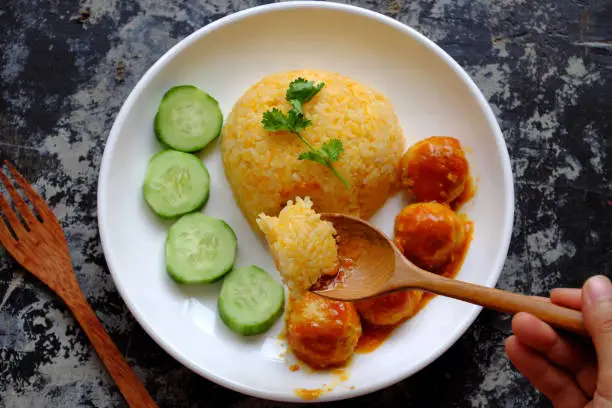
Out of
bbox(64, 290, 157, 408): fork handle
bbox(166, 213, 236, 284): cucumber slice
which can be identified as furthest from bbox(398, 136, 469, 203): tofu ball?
bbox(64, 290, 157, 408): fork handle

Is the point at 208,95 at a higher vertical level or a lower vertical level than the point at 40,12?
lower

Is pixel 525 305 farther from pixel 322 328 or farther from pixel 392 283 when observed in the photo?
pixel 322 328

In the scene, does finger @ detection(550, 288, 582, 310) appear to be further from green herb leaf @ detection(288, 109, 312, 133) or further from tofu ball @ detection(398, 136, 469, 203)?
green herb leaf @ detection(288, 109, 312, 133)

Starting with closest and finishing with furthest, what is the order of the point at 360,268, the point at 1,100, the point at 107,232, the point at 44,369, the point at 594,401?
the point at 594,401 < the point at 360,268 < the point at 107,232 < the point at 44,369 < the point at 1,100

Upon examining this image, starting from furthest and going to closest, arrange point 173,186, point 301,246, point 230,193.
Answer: point 230,193 < point 173,186 < point 301,246

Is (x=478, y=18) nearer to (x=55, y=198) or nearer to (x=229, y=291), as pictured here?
(x=229, y=291)

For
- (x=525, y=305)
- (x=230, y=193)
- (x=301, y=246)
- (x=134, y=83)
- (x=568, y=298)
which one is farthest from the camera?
(x=134, y=83)

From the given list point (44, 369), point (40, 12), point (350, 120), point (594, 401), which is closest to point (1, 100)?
point (40, 12)

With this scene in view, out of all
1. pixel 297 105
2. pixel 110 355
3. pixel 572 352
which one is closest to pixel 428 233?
pixel 572 352
